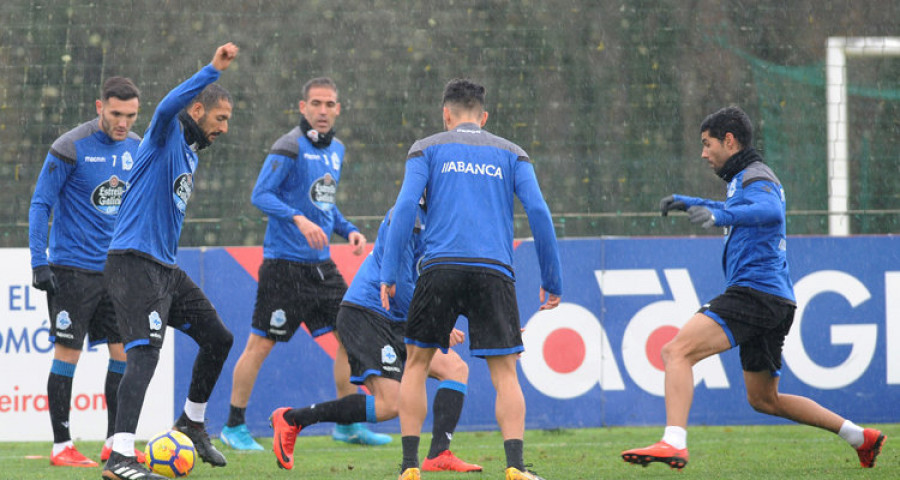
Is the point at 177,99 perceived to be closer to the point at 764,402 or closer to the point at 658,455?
the point at 658,455

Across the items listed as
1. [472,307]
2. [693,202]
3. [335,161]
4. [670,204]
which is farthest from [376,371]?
[335,161]

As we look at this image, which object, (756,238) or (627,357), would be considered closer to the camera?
(756,238)

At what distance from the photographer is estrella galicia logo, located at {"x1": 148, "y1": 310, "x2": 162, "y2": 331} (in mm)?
6477

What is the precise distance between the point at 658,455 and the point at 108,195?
374 cm

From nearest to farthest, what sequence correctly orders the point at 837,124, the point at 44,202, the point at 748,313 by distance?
the point at 748,313 < the point at 44,202 < the point at 837,124

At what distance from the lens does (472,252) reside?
590cm

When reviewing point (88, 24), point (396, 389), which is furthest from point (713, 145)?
point (88, 24)

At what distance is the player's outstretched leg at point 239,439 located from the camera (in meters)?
8.46

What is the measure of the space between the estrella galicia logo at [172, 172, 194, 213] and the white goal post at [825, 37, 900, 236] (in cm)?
634

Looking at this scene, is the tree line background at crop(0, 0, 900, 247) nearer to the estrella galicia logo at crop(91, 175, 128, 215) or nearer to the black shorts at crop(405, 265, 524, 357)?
the estrella galicia logo at crop(91, 175, 128, 215)

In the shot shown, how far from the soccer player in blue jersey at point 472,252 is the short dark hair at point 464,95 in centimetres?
18

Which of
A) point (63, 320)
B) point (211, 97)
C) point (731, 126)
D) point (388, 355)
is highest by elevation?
point (211, 97)

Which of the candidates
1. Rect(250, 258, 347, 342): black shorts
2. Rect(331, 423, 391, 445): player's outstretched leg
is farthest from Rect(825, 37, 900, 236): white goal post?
Rect(250, 258, 347, 342): black shorts

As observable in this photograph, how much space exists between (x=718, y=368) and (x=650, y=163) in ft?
7.33
